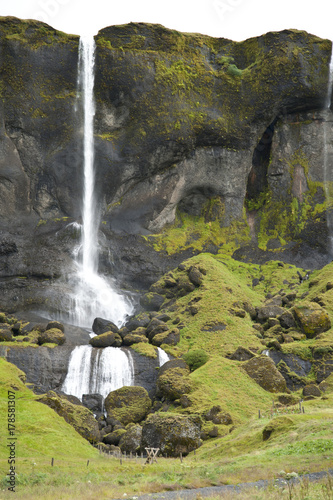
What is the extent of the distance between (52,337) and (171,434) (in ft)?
61.4

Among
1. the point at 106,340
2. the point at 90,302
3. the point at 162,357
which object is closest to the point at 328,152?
the point at 90,302

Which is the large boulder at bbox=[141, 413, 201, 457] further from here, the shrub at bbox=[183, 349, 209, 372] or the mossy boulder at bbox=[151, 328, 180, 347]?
the mossy boulder at bbox=[151, 328, 180, 347]

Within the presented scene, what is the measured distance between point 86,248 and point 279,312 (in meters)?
23.0

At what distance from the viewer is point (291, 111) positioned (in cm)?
7169

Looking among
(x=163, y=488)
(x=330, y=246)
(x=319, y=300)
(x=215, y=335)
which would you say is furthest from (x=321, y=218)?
(x=163, y=488)

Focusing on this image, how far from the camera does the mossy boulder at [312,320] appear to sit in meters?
48.3

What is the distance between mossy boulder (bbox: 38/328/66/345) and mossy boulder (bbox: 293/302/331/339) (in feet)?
64.9

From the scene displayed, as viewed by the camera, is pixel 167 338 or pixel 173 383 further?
pixel 167 338

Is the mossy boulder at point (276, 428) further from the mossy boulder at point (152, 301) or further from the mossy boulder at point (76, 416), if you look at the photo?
the mossy boulder at point (152, 301)

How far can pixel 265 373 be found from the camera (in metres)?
41.8

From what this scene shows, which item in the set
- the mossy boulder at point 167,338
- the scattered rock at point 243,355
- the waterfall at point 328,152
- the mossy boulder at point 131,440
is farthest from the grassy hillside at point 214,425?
the waterfall at point 328,152

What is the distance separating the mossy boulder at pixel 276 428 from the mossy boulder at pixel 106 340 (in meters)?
23.2

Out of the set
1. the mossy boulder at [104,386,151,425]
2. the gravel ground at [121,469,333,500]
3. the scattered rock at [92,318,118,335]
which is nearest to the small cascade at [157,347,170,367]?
the scattered rock at [92,318,118,335]

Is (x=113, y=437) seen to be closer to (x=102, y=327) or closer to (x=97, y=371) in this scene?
(x=97, y=371)
